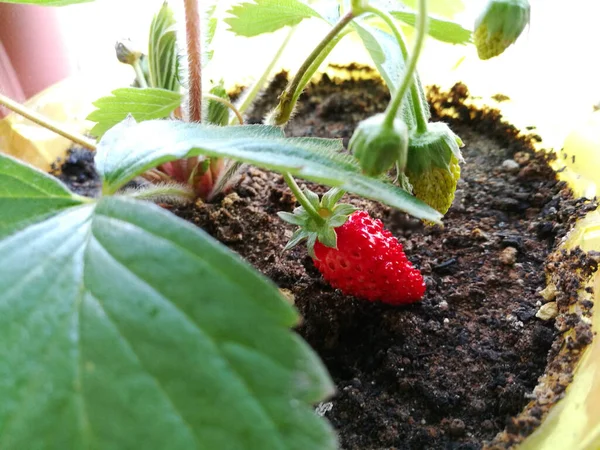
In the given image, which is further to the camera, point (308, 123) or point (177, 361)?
point (308, 123)

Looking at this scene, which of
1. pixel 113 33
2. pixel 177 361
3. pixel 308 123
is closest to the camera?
pixel 177 361

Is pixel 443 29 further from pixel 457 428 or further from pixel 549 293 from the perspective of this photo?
pixel 457 428

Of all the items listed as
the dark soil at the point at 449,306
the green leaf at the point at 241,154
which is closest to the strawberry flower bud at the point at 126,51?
the dark soil at the point at 449,306

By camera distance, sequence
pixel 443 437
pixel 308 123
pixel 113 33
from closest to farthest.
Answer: pixel 443 437 → pixel 308 123 → pixel 113 33

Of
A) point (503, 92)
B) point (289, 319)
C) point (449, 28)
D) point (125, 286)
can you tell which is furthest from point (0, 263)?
point (503, 92)

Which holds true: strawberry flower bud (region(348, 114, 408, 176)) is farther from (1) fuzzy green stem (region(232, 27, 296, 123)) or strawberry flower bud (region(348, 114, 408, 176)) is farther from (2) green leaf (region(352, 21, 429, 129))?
(1) fuzzy green stem (region(232, 27, 296, 123))

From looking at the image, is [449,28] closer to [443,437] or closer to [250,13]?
[250,13]

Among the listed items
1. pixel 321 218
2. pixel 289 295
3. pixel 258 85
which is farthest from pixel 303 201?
pixel 258 85

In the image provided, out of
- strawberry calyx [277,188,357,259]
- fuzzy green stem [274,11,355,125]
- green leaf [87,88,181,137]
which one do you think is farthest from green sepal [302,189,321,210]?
green leaf [87,88,181,137]
